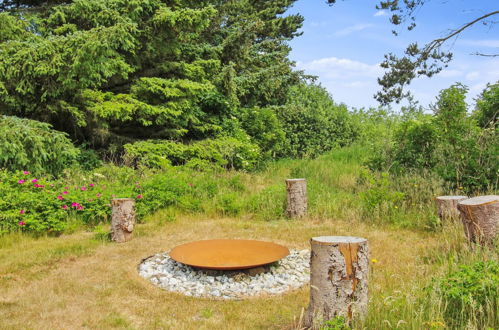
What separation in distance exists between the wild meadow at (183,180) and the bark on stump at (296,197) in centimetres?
26

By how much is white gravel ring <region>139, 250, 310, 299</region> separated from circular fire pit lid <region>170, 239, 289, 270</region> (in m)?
0.15

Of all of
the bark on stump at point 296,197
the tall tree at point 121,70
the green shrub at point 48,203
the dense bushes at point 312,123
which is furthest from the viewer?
the dense bushes at point 312,123

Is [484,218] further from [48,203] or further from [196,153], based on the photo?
[196,153]

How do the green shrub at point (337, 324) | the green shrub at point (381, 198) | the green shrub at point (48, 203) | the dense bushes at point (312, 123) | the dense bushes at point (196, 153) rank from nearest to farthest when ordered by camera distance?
1. the green shrub at point (337, 324)
2. the green shrub at point (48, 203)
3. the green shrub at point (381, 198)
4. the dense bushes at point (196, 153)
5. the dense bushes at point (312, 123)

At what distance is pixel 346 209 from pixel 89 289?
4832 mm

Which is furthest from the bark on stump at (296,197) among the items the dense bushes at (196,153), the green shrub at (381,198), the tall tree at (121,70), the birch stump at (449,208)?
the tall tree at (121,70)

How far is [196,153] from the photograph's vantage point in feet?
35.3

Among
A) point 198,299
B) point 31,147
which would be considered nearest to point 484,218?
point 198,299

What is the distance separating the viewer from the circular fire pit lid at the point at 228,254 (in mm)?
4594

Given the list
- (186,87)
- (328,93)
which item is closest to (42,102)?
(186,87)

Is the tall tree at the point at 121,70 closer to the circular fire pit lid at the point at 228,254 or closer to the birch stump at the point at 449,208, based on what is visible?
the circular fire pit lid at the point at 228,254

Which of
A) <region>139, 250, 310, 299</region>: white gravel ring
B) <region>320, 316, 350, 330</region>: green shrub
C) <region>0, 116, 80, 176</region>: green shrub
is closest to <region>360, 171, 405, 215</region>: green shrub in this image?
<region>139, 250, 310, 299</region>: white gravel ring

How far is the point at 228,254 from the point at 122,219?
2.10 metres

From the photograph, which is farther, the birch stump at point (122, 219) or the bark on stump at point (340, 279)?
the birch stump at point (122, 219)
